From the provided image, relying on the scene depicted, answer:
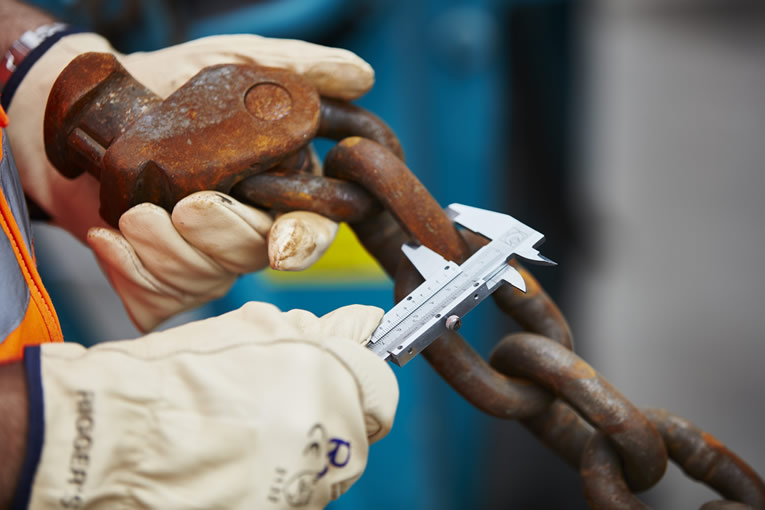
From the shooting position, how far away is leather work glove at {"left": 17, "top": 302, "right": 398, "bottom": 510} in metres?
0.56

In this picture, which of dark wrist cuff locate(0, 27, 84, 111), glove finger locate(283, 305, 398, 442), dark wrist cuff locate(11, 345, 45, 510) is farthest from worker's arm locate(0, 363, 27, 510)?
dark wrist cuff locate(0, 27, 84, 111)

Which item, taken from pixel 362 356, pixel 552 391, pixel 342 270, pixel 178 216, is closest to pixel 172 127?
pixel 178 216

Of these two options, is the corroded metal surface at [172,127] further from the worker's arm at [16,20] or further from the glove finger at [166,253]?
the worker's arm at [16,20]

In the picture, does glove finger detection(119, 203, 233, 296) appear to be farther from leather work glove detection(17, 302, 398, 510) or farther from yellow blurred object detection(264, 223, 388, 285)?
yellow blurred object detection(264, 223, 388, 285)

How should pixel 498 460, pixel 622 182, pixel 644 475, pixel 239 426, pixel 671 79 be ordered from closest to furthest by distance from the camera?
pixel 239 426
pixel 644 475
pixel 498 460
pixel 622 182
pixel 671 79

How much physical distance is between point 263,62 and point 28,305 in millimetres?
407

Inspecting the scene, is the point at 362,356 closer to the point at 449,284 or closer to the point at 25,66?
the point at 449,284

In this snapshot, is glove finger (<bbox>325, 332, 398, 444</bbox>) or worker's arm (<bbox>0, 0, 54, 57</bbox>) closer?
glove finger (<bbox>325, 332, 398, 444</bbox>)

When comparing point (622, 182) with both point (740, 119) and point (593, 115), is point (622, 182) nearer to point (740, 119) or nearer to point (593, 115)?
point (740, 119)

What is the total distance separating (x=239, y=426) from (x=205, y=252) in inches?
12.5

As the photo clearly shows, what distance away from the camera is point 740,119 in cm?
420

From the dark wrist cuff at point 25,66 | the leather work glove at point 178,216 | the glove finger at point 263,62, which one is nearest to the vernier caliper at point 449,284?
the leather work glove at point 178,216

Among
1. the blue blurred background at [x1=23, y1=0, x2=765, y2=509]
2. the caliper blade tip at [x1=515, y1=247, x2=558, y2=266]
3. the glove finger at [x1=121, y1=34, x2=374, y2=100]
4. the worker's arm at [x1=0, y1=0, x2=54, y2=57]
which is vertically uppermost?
the glove finger at [x1=121, y1=34, x2=374, y2=100]

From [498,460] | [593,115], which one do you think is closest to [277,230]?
[498,460]
